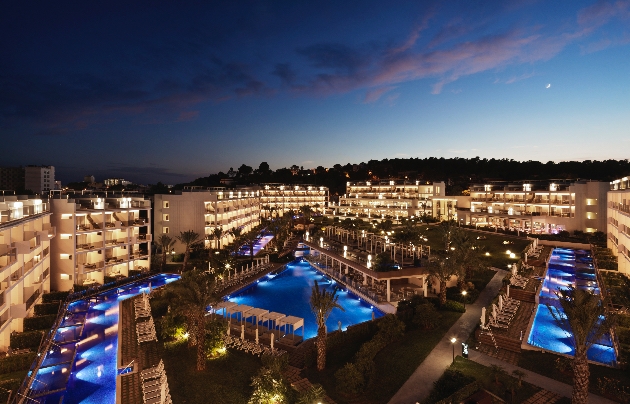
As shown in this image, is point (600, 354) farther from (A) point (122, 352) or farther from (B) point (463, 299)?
(A) point (122, 352)

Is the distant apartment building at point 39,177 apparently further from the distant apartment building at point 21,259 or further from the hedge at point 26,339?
the hedge at point 26,339

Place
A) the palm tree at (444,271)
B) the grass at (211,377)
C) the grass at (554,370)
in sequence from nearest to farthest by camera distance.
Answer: the grass at (554,370)
the grass at (211,377)
the palm tree at (444,271)

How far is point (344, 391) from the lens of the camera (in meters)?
16.6

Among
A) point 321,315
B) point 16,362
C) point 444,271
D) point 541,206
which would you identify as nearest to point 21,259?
point 16,362

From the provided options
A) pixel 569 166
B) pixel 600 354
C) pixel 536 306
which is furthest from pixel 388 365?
pixel 569 166

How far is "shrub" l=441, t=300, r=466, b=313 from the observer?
2583 centimetres

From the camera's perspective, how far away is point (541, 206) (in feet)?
201

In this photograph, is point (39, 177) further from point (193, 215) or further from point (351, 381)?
point (351, 381)

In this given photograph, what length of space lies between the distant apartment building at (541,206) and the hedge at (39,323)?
64137 mm

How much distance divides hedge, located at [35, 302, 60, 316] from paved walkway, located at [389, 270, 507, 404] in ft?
92.6

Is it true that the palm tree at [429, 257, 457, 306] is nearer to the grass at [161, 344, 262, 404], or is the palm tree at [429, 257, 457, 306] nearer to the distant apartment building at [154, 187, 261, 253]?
the grass at [161, 344, 262, 404]

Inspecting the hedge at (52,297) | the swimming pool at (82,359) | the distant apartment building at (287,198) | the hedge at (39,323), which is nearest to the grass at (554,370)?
the swimming pool at (82,359)

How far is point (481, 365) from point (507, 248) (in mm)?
33499

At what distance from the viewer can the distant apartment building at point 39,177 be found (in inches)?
4966
